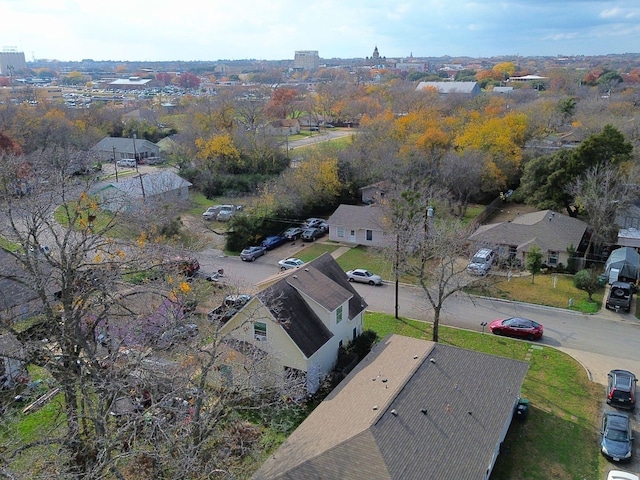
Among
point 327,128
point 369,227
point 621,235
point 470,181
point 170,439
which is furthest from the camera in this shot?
point 327,128

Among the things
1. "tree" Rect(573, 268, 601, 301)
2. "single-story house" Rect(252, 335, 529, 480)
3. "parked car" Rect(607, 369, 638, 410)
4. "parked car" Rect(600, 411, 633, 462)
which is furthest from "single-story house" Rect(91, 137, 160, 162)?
"parked car" Rect(600, 411, 633, 462)

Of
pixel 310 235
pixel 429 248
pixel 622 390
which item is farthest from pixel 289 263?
pixel 622 390

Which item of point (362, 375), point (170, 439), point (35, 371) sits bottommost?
point (35, 371)

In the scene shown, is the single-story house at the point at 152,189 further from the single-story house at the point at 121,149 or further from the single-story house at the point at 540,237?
the single-story house at the point at 540,237

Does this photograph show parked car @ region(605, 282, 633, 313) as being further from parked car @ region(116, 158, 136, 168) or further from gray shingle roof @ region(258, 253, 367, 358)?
parked car @ region(116, 158, 136, 168)

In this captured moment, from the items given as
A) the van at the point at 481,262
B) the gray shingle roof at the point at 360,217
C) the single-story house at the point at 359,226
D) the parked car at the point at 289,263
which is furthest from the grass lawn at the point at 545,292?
the parked car at the point at 289,263

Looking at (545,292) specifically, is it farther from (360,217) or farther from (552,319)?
(360,217)

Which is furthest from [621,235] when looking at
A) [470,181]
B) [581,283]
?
[470,181]

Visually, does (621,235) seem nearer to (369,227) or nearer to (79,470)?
(369,227)
